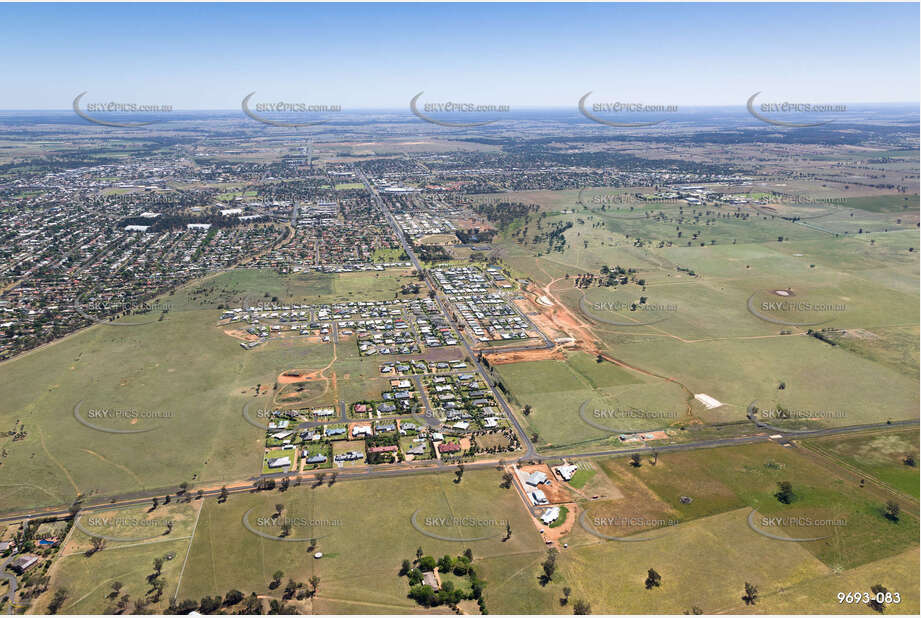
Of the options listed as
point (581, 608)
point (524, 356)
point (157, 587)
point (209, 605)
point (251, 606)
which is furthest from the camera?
point (524, 356)

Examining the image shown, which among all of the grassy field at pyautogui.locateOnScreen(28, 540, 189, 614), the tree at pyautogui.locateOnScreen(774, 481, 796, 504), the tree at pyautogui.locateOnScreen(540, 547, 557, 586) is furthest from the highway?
the tree at pyautogui.locateOnScreen(540, 547, 557, 586)

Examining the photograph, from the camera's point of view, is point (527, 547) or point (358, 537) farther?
point (358, 537)

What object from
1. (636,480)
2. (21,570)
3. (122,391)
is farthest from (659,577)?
(122,391)

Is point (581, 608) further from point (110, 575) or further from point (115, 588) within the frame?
point (110, 575)

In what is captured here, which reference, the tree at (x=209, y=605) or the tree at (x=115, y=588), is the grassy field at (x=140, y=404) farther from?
the tree at (x=209, y=605)

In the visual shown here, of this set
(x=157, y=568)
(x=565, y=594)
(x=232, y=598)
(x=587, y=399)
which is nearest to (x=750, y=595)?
(x=565, y=594)

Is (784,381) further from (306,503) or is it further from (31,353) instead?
(31,353)
